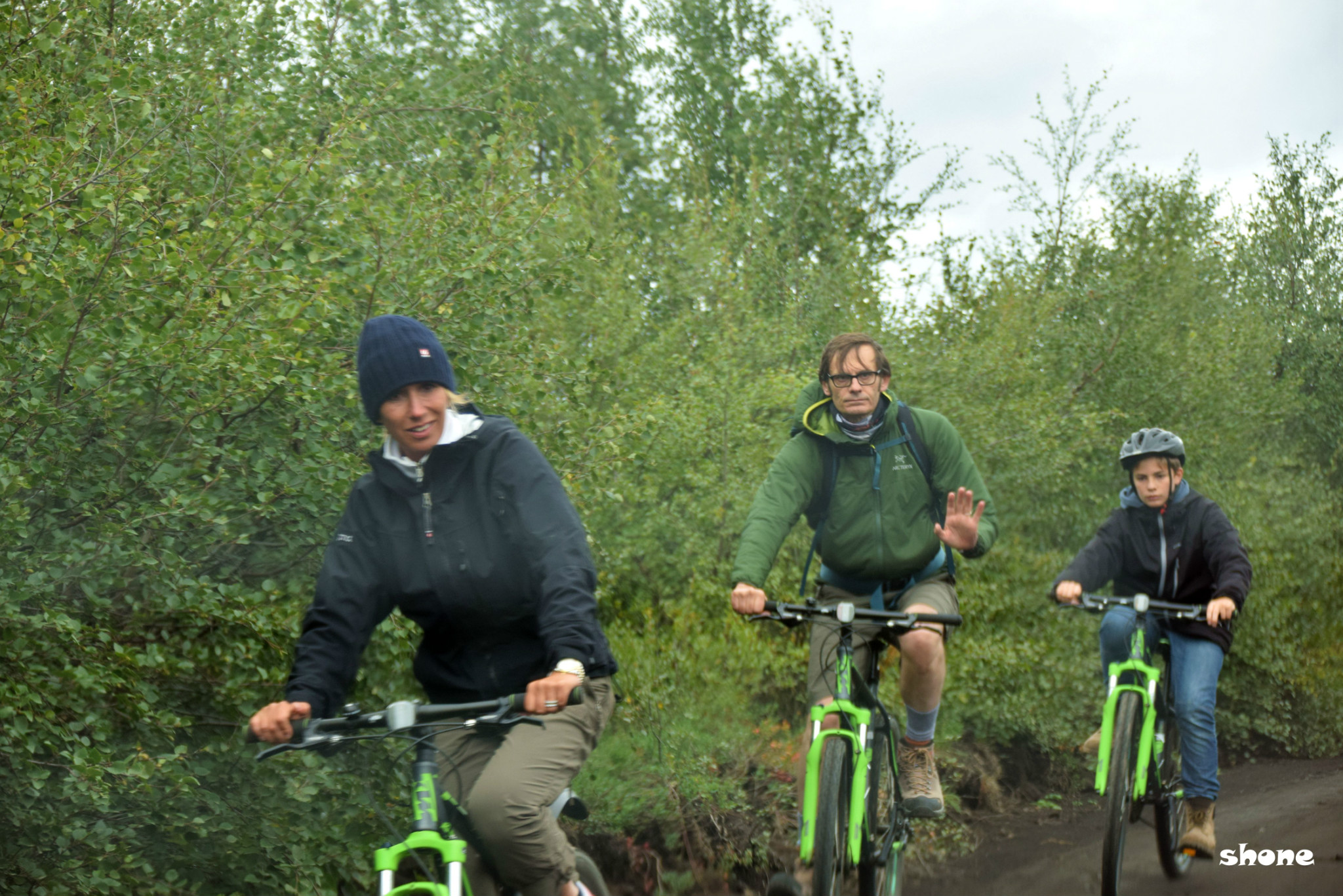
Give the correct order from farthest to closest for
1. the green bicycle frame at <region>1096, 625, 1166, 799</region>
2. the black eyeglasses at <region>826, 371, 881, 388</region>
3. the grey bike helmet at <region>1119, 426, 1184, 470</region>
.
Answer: the grey bike helmet at <region>1119, 426, 1184, 470</region>
the green bicycle frame at <region>1096, 625, 1166, 799</region>
the black eyeglasses at <region>826, 371, 881, 388</region>

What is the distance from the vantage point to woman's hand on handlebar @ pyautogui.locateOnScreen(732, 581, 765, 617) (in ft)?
14.4

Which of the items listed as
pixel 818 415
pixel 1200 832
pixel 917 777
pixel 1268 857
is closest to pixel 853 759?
pixel 917 777

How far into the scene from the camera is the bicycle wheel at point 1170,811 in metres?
5.99

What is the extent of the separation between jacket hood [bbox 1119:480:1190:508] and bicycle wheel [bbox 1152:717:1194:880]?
110 cm

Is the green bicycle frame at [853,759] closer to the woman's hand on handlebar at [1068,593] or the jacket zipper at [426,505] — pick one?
the jacket zipper at [426,505]

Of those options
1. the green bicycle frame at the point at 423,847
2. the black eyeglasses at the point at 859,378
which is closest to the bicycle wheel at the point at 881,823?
the black eyeglasses at the point at 859,378

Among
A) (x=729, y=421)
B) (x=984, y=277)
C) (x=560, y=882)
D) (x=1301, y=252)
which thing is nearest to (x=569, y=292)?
(x=729, y=421)

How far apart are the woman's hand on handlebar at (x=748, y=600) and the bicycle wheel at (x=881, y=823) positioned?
0.75 meters

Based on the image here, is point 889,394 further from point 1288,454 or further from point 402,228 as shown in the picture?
point 1288,454

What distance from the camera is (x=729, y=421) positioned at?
10.4 metres

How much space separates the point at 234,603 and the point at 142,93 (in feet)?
7.96

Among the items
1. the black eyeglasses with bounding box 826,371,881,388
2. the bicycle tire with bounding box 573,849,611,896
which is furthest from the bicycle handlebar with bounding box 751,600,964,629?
the bicycle tire with bounding box 573,849,611,896

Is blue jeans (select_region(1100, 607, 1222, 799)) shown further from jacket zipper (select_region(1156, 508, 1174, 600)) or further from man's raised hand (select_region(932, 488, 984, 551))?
man's raised hand (select_region(932, 488, 984, 551))

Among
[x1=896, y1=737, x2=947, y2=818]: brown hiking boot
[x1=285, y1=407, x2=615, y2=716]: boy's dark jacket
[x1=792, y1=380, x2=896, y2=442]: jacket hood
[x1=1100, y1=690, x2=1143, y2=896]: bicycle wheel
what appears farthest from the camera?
[x1=1100, y1=690, x2=1143, y2=896]: bicycle wheel
